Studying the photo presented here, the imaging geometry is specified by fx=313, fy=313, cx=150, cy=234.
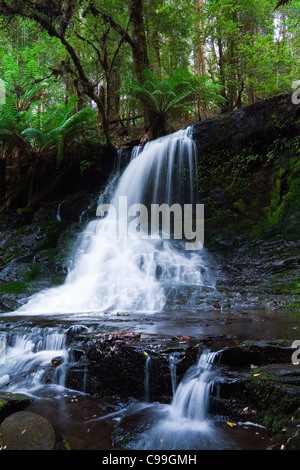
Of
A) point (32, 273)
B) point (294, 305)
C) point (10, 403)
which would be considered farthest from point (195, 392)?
point (32, 273)

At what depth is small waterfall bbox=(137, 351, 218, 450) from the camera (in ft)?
7.34

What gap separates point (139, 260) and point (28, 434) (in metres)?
4.99

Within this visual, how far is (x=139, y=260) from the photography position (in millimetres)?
6961

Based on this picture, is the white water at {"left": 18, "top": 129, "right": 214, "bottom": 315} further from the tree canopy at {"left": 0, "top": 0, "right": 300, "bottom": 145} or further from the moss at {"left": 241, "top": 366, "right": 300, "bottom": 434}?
the moss at {"left": 241, "top": 366, "right": 300, "bottom": 434}

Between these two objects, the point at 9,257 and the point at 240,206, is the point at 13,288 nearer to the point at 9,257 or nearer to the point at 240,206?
the point at 9,257

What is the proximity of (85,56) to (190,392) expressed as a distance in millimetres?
16730

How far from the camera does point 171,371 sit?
2.87m

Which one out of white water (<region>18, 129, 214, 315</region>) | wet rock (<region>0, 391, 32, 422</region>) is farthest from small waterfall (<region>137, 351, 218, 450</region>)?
white water (<region>18, 129, 214, 315</region>)

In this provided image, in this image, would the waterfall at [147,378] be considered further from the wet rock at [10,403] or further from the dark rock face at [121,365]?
the wet rock at [10,403]

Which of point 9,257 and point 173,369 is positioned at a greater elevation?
point 9,257

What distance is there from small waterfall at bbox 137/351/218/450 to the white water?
2.71 meters

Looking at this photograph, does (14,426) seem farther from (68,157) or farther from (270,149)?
(68,157)

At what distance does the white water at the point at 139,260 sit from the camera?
19.7 feet
